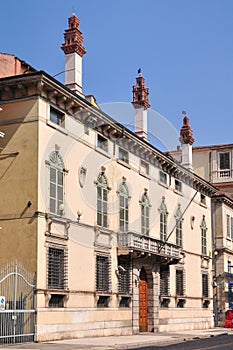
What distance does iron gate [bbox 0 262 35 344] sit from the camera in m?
26.3

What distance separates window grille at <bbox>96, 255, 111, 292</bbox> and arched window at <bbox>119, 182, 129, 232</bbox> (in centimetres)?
269

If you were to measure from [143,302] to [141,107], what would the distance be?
1269cm

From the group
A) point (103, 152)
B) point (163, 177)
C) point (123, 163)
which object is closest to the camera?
point (103, 152)

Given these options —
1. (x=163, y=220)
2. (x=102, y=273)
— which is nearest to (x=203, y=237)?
(x=163, y=220)

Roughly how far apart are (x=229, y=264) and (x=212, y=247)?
310 cm

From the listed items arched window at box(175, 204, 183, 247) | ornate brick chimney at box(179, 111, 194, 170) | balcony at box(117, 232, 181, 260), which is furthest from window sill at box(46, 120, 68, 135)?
ornate brick chimney at box(179, 111, 194, 170)

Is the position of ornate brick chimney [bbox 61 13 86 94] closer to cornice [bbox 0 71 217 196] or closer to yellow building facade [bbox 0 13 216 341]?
yellow building facade [bbox 0 13 216 341]

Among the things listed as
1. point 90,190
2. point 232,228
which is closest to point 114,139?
point 90,190

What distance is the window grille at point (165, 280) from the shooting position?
136 ft

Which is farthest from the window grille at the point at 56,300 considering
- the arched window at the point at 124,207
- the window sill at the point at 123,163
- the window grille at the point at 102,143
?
the window sill at the point at 123,163

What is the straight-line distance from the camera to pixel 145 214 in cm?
4009

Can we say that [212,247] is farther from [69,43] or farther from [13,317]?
[13,317]

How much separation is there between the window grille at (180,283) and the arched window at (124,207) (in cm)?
883

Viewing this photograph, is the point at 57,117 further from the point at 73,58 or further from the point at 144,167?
the point at 144,167
